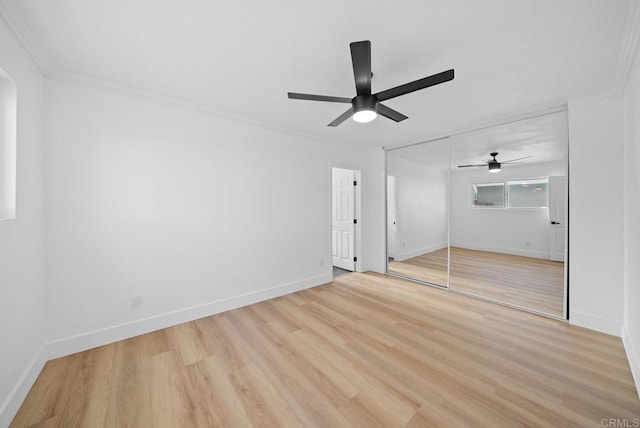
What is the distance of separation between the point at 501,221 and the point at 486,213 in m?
0.38

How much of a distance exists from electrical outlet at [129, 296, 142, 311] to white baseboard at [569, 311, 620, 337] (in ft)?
15.3

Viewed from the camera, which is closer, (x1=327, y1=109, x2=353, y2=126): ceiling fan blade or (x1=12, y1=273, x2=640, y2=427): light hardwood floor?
(x1=12, y1=273, x2=640, y2=427): light hardwood floor

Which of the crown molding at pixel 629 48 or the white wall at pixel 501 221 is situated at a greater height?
the crown molding at pixel 629 48

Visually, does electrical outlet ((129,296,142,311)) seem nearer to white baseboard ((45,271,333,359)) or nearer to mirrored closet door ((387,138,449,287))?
white baseboard ((45,271,333,359))

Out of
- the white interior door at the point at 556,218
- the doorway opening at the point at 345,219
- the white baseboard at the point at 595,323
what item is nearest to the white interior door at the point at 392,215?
the doorway opening at the point at 345,219

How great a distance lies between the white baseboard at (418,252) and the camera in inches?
215

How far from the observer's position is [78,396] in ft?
5.31

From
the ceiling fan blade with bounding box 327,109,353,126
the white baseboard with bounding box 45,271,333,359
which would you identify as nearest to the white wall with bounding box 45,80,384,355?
the white baseboard with bounding box 45,271,333,359

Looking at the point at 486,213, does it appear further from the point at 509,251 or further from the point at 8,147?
the point at 8,147

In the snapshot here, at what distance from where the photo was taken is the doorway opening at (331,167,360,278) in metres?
4.68

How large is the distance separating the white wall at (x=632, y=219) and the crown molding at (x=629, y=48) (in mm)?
59

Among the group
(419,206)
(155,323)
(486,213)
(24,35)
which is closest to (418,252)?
(419,206)

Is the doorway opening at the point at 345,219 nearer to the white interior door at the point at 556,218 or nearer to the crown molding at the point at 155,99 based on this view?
the crown molding at the point at 155,99

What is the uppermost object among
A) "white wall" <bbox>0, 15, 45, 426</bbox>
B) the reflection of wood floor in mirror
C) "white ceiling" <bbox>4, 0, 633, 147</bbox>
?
"white ceiling" <bbox>4, 0, 633, 147</bbox>
